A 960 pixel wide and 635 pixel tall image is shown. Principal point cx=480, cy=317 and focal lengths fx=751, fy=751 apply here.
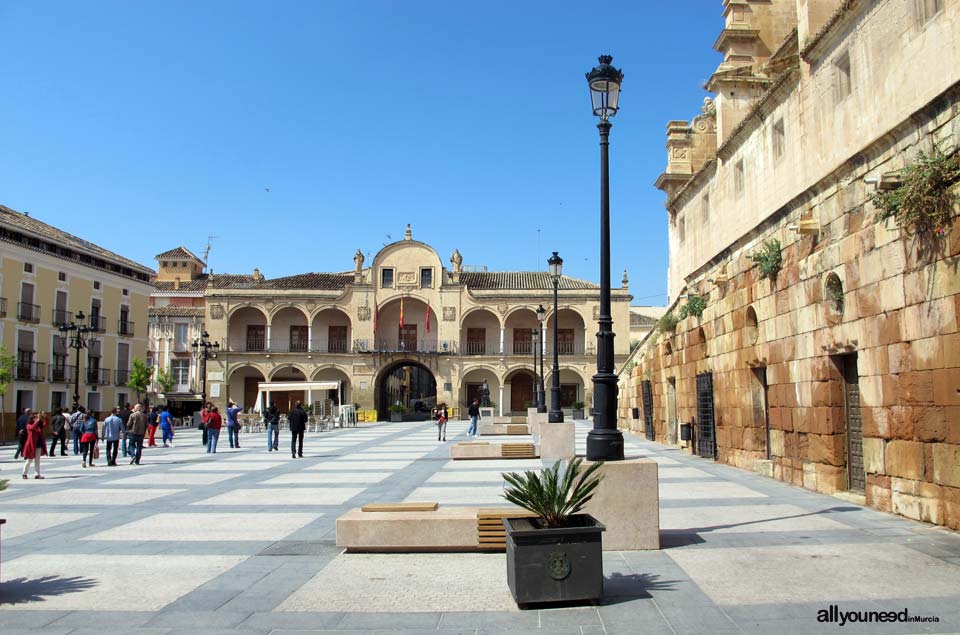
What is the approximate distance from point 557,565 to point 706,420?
11.7 metres

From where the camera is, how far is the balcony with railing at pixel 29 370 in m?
36.2

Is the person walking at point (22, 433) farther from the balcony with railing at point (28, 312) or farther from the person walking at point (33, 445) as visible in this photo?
the balcony with railing at point (28, 312)

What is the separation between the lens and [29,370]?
36875mm

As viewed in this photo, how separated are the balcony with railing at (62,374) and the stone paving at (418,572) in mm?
31267

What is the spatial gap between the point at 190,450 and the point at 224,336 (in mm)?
29618

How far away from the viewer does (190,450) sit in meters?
22.6

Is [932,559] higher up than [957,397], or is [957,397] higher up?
[957,397]

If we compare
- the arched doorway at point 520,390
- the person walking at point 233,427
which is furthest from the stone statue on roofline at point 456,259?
the person walking at point 233,427

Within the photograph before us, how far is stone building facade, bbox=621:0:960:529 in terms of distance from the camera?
24.7ft

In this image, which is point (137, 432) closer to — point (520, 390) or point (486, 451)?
point (486, 451)

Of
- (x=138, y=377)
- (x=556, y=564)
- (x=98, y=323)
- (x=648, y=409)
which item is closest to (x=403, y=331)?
(x=138, y=377)

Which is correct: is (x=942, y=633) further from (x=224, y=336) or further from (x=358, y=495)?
(x=224, y=336)

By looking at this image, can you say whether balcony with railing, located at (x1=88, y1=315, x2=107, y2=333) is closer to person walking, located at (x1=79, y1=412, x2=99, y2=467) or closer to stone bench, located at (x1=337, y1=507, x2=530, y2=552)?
person walking, located at (x1=79, y1=412, x2=99, y2=467)

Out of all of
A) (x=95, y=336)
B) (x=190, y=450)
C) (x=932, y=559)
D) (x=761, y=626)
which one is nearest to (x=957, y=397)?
(x=932, y=559)
